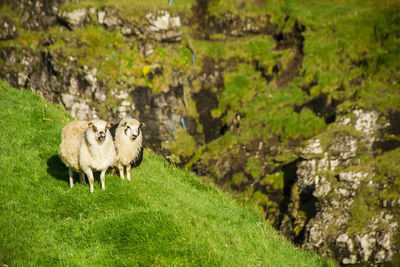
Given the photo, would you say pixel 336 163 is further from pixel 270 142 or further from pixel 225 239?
pixel 225 239

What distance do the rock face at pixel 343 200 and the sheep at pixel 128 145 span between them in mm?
20003

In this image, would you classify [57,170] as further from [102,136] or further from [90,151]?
[102,136]

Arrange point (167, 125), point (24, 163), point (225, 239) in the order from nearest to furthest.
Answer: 1. point (225, 239)
2. point (24, 163)
3. point (167, 125)

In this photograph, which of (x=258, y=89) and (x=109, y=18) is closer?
(x=258, y=89)

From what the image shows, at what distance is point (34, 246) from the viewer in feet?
20.6

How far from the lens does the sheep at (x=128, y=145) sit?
30.8 ft

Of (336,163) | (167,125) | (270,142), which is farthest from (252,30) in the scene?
(336,163)

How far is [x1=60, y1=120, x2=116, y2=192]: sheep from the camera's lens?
321 inches

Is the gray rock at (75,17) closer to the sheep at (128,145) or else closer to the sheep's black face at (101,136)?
the sheep at (128,145)

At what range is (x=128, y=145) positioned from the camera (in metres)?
9.77

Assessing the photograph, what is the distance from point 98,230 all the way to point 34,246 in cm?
123

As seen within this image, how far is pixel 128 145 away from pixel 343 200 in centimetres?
2186

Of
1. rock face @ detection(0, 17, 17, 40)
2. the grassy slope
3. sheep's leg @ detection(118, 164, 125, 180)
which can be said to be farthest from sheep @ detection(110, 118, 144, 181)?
rock face @ detection(0, 17, 17, 40)

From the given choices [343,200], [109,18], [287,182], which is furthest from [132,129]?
[109,18]
